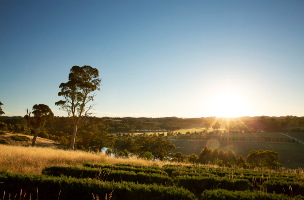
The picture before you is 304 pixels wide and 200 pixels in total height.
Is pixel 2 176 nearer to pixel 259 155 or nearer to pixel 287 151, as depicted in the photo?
pixel 259 155

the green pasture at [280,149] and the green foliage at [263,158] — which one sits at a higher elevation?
the green foliage at [263,158]

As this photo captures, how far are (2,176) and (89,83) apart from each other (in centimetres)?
2220

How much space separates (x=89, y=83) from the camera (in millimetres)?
27516

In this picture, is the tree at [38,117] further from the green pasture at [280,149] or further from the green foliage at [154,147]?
the green pasture at [280,149]

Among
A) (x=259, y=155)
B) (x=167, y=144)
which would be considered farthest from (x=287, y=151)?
→ (x=167, y=144)

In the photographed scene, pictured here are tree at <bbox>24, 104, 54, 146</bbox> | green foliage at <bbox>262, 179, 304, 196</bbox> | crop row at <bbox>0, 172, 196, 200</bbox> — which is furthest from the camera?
tree at <bbox>24, 104, 54, 146</bbox>

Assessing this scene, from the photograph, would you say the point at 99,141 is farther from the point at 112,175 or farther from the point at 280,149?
the point at 280,149

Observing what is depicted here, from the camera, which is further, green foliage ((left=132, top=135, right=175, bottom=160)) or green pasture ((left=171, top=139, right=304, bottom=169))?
green pasture ((left=171, top=139, right=304, bottom=169))

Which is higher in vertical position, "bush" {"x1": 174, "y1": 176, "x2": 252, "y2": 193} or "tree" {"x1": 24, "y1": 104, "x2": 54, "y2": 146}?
"tree" {"x1": 24, "y1": 104, "x2": 54, "y2": 146}

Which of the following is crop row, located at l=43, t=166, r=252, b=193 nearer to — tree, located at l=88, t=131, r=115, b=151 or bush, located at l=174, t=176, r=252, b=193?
bush, located at l=174, t=176, r=252, b=193

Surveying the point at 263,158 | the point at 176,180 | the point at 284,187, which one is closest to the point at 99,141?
the point at 263,158

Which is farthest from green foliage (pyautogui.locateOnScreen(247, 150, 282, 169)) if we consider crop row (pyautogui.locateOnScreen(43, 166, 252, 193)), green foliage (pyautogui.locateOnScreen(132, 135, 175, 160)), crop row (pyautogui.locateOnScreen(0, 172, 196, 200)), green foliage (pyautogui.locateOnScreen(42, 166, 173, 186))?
crop row (pyautogui.locateOnScreen(0, 172, 196, 200))

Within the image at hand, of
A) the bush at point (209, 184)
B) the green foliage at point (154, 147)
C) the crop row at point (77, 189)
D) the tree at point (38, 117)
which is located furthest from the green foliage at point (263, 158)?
the tree at point (38, 117)

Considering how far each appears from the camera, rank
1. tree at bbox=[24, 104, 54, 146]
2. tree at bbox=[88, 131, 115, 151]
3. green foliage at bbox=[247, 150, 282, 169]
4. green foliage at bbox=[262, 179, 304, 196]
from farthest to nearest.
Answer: tree at bbox=[88, 131, 115, 151] → green foliage at bbox=[247, 150, 282, 169] → tree at bbox=[24, 104, 54, 146] → green foliage at bbox=[262, 179, 304, 196]
